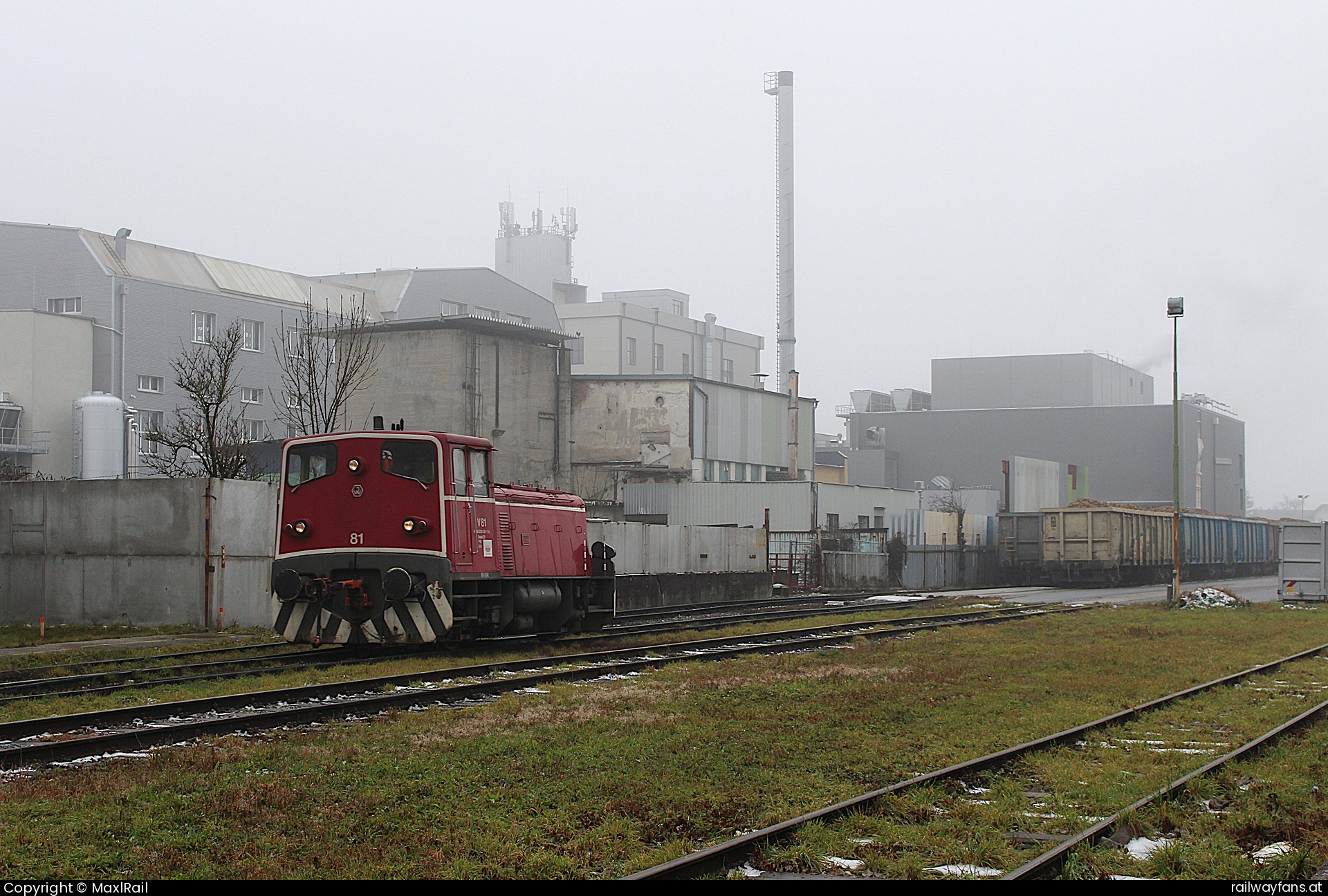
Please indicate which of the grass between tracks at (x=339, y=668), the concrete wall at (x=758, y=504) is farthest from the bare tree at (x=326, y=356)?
the grass between tracks at (x=339, y=668)

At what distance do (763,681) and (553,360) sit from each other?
43.5 metres

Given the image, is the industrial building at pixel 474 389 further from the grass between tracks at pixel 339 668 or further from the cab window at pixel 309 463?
the cab window at pixel 309 463

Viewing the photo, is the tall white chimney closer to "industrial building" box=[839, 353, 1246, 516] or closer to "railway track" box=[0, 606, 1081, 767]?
"industrial building" box=[839, 353, 1246, 516]

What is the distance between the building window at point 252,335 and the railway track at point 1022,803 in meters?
53.0

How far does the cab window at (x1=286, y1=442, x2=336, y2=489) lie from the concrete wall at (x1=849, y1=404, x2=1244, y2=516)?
→ 265 feet

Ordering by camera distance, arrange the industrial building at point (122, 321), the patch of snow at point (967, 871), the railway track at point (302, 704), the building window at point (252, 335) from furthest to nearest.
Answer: the building window at point (252, 335)
the industrial building at point (122, 321)
the railway track at point (302, 704)
the patch of snow at point (967, 871)

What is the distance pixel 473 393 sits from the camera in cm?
5306

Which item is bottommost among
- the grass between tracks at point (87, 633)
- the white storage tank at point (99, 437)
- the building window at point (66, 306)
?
the grass between tracks at point (87, 633)

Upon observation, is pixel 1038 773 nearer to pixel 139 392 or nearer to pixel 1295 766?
pixel 1295 766

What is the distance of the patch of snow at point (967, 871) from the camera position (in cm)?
644

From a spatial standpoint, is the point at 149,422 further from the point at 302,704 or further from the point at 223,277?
the point at 302,704

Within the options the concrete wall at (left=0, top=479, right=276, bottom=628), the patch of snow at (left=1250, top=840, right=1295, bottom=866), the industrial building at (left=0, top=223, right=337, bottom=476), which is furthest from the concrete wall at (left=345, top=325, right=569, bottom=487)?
the patch of snow at (left=1250, top=840, right=1295, bottom=866)

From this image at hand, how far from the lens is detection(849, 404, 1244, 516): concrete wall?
293 feet

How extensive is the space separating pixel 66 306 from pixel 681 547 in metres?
35.8
